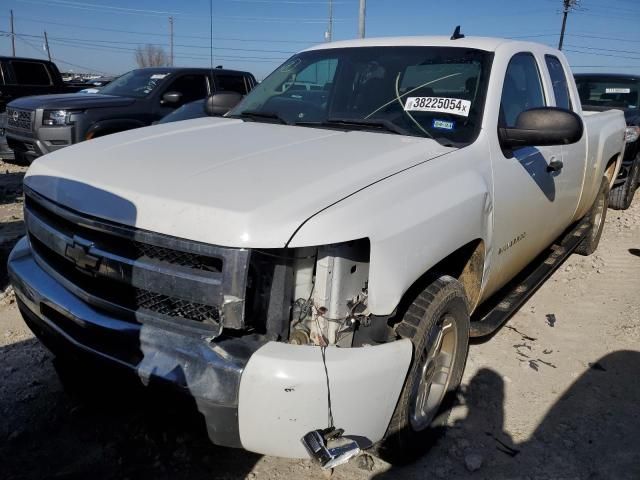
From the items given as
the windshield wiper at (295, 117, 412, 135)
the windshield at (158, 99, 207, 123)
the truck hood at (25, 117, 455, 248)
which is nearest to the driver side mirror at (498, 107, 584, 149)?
the truck hood at (25, 117, 455, 248)

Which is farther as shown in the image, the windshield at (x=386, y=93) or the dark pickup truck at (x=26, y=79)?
the dark pickup truck at (x=26, y=79)

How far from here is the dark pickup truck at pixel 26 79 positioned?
37.6 feet

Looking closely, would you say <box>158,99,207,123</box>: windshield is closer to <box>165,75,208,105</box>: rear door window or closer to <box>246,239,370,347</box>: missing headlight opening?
<box>165,75,208,105</box>: rear door window

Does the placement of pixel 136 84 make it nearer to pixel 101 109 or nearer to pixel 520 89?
pixel 101 109

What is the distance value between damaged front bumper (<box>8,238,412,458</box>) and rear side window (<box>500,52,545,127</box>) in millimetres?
1745

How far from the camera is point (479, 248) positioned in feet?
9.25

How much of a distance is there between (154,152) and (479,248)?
1.65 m

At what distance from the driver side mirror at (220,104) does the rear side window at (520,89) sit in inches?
A: 73.4

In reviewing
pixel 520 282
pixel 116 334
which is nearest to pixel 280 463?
pixel 116 334

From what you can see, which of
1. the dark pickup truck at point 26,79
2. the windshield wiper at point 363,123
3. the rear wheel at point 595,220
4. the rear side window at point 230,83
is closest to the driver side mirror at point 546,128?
the windshield wiper at point 363,123

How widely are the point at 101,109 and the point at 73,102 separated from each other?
1.27ft

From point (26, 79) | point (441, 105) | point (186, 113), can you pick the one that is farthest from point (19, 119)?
point (441, 105)

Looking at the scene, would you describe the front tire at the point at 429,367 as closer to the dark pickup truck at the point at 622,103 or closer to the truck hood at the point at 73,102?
the dark pickup truck at the point at 622,103

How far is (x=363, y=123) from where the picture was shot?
10.0 feet
